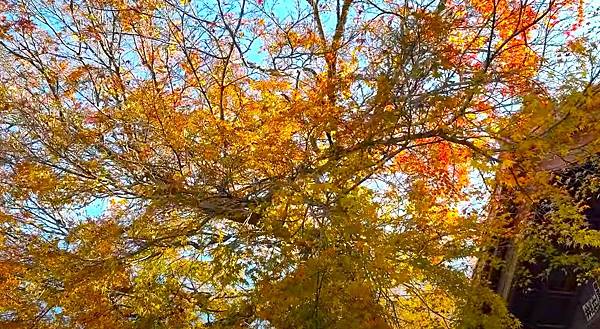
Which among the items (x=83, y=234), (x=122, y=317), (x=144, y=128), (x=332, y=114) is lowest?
(x=122, y=317)

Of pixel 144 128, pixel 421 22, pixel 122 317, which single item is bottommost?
pixel 122 317

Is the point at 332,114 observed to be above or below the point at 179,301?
above

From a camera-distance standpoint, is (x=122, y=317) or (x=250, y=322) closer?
(x=250, y=322)

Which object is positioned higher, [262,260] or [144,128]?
[144,128]

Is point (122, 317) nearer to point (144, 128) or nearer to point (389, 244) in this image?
point (144, 128)

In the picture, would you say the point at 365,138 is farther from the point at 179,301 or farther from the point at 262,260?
the point at 179,301

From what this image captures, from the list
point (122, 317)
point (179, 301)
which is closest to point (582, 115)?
point (179, 301)

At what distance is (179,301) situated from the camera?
7148mm

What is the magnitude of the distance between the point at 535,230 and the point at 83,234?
594 cm

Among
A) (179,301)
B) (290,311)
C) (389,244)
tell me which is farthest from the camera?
(179,301)

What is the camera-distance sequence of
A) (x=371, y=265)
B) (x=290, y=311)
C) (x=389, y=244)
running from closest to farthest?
(x=290, y=311) → (x=371, y=265) → (x=389, y=244)

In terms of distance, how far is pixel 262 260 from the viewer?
21.7 feet

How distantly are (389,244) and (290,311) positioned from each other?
4.97 feet

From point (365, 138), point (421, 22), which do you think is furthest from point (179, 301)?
point (421, 22)
